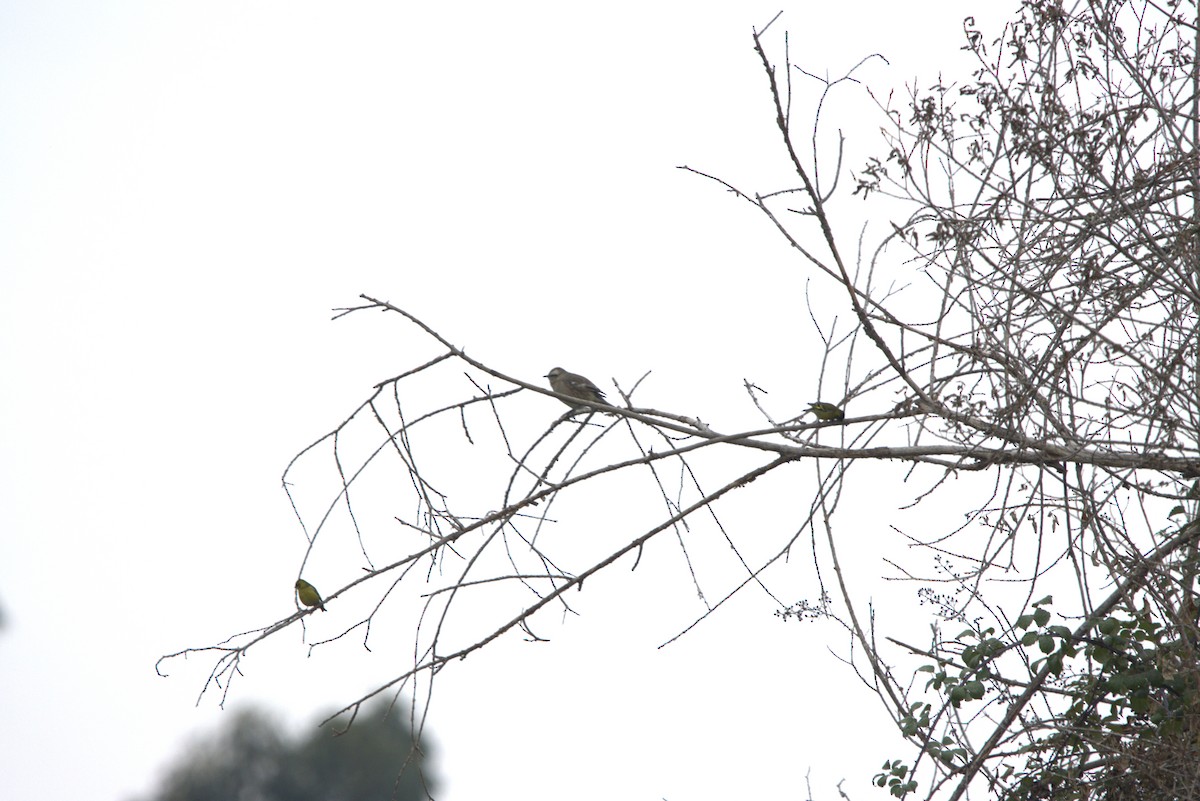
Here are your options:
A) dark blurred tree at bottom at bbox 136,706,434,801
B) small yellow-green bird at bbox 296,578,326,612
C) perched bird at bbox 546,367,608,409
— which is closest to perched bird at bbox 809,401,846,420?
small yellow-green bird at bbox 296,578,326,612

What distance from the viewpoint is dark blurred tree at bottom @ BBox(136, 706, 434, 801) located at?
2153 inches

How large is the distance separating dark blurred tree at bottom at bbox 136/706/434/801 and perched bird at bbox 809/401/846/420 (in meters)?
51.7

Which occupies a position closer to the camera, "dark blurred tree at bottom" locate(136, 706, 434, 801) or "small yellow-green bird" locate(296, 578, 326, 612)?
"small yellow-green bird" locate(296, 578, 326, 612)


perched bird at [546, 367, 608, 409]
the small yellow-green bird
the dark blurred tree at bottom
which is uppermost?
the dark blurred tree at bottom

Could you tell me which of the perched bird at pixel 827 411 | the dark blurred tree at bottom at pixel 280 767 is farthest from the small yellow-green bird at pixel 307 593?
the dark blurred tree at bottom at pixel 280 767

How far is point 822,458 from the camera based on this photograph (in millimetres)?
3756

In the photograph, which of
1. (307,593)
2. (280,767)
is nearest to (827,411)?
(307,593)

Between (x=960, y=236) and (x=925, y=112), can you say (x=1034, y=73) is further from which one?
(x=960, y=236)

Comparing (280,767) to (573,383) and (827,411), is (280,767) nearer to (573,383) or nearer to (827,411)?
(573,383)

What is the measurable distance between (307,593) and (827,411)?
1.65 meters

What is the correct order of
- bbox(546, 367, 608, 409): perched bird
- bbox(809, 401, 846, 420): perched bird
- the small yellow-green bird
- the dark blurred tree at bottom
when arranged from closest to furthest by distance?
the small yellow-green bird → bbox(809, 401, 846, 420): perched bird → bbox(546, 367, 608, 409): perched bird → the dark blurred tree at bottom

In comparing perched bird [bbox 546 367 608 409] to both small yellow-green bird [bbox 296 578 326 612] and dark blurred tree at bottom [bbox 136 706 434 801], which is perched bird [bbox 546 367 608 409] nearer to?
small yellow-green bird [bbox 296 578 326 612]

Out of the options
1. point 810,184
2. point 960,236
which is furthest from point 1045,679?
point 810,184

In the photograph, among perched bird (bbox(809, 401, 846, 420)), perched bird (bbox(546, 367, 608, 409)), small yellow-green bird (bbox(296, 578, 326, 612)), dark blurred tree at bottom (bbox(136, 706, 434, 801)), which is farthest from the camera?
dark blurred tree at bottom (bbox(136, 706, 434, 801))
